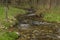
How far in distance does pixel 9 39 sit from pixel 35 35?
486 centimetres

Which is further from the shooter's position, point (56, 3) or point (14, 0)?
point (14, 0)

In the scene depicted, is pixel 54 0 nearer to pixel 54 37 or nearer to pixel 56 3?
pixel 56 3

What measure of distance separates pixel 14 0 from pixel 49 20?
→ 31004mm

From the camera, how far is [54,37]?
27.1m

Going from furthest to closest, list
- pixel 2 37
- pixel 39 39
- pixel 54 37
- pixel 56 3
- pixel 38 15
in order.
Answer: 1. pixel 56 3
2. pixel 38 15
3. pixel 54 37
4. pixel 39 39
5. pixel 2 37

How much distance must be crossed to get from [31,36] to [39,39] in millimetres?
1690

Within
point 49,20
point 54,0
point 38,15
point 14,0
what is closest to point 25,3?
point 14,0

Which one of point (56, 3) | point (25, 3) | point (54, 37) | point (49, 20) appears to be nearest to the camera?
point (54, 37)

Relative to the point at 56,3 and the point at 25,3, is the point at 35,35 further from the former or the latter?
the point at 25,3

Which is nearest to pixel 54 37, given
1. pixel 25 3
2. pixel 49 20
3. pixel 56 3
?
pixel 49 20

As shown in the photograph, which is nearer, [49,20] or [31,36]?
[31,36]

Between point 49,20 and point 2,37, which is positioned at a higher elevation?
point 2,37

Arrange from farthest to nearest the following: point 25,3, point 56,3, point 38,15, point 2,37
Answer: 1. point 25,3
2. point 56,3
3. point 38,15
4. point 2,37

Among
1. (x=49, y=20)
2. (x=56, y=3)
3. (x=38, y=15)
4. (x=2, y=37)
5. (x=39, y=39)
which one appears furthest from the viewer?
(x=56, y=3)
